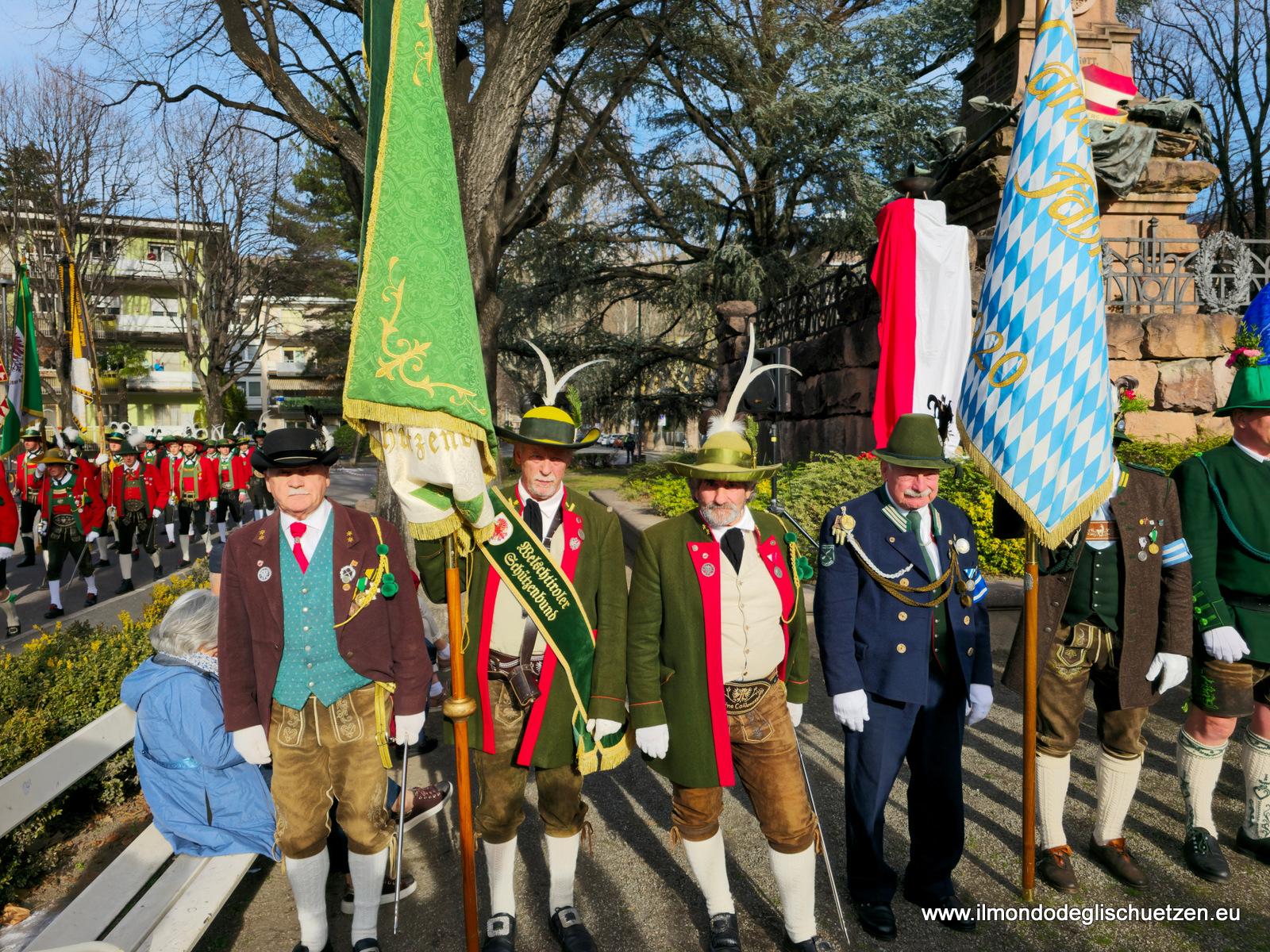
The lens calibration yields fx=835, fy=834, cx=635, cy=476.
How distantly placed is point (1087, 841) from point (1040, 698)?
88cm

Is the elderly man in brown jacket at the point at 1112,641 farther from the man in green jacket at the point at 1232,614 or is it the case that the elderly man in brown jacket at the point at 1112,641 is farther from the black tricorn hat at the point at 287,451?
the black tricorn hat at the point at 287,451

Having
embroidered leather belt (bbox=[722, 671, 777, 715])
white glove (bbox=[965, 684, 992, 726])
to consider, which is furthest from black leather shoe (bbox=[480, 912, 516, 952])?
white glove (bbox=[965, 684, 992, 726])

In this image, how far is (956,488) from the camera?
8.32m

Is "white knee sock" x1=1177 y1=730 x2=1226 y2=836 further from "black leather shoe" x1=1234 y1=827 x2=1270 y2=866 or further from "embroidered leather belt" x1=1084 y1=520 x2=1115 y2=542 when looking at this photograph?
"embroidered leather belt" x1=1084 y1=520 x2=1115 y2=542

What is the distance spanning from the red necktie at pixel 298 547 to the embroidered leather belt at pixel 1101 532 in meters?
3.42

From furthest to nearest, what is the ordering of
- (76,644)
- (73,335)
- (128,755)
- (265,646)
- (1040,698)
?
(73,335) < (76,644) < (128,755) < (1040,698) < (265,646)

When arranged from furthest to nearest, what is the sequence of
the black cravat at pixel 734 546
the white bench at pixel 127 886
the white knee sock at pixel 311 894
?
the black cravat at pixel 734 546, the white knee sock at pixel 311 894, the white bench at pixel 127 886

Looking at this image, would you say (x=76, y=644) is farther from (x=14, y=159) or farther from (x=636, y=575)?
(x=14, y=159)

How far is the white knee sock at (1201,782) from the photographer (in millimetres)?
3969

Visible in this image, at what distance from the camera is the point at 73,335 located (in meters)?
16.2

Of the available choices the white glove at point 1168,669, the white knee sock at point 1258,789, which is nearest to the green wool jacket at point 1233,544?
the white glove at point 1168,669

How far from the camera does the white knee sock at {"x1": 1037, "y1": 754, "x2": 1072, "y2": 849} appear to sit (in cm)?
386

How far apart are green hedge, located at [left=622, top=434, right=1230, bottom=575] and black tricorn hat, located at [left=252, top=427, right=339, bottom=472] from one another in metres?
4.00

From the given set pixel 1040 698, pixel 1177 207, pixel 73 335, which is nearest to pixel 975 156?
pixel 1177 207
